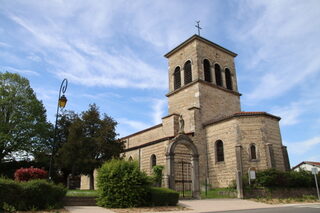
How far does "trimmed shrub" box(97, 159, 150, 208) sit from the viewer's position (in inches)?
476

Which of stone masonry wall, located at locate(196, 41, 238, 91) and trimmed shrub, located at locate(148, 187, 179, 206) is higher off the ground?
stone masonry wall, located at locate(196, 41, 238, 91)

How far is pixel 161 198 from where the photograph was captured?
1290 cm

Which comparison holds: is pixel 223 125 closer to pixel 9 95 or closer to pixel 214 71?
pixel 214 71

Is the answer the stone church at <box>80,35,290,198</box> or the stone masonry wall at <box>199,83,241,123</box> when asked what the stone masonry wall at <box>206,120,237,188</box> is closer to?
the stone church at <box>80,35,290,198</box>

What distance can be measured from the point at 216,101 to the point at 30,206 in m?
22.2

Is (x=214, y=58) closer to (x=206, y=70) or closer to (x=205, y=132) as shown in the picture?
(x=206, y=70)

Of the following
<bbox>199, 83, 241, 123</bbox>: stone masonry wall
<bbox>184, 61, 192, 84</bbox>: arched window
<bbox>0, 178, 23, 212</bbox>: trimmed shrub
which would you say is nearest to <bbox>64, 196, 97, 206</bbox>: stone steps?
<bbox>0, 178, 23, 212</bbox>: trimmed shrub

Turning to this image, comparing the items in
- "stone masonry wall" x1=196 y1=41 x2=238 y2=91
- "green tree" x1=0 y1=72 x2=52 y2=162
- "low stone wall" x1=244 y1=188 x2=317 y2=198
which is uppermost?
"stone masonry wall" x1=196 y1=41 x2=238 y2=91

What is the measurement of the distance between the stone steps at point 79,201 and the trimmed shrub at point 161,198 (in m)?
2.90

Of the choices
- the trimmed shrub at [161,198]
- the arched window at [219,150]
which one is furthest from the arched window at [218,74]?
the trimmed shrub at [161,198]

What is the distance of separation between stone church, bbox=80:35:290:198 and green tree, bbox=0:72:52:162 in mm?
10786

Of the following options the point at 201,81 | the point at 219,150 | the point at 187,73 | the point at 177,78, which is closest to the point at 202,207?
the point at 219,150

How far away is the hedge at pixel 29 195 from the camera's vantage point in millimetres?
9344

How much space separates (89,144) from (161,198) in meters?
9.74
